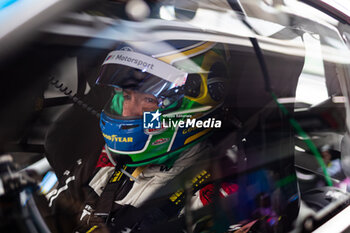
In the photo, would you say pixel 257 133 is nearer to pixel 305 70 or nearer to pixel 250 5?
pixel 305 70

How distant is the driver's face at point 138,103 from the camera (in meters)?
1.16

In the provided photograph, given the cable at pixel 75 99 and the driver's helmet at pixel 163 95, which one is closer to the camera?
the driver's helmet at pixel 163 95

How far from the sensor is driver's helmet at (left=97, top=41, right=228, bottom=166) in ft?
3.69

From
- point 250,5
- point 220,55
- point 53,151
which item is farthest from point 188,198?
point 250,5

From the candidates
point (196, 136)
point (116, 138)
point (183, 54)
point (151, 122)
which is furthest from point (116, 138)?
point (183, 54)

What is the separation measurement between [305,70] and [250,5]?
386 millimetres

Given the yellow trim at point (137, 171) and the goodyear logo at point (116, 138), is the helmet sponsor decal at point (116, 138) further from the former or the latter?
the yellow trim at point (137, 171)

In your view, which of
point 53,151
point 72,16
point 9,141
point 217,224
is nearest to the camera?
point 72,16

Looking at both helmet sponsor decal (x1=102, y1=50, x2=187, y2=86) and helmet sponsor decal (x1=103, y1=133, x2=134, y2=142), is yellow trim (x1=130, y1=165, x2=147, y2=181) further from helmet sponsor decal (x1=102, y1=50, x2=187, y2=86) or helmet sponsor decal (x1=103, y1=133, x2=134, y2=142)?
helmet sponsor decal (x1=102, y1=50, x2=187, y2=86)

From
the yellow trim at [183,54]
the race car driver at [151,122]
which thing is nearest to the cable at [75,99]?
the race car driver at [151,122]

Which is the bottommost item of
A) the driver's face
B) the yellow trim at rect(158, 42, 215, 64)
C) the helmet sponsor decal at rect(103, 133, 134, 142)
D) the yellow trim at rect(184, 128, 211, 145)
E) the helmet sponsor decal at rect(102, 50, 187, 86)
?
the helmet sponsor decal at rect(103, 133, 134, 142)

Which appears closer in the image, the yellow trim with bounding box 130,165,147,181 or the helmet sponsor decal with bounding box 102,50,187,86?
the helmet sponsor decal with bounding box 102,50,187,86


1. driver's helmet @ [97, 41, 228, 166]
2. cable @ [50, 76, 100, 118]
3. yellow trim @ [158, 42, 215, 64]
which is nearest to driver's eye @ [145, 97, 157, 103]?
driver's helmet @ [97, 41, 228, 166]

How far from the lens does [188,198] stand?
1158 millimetres
